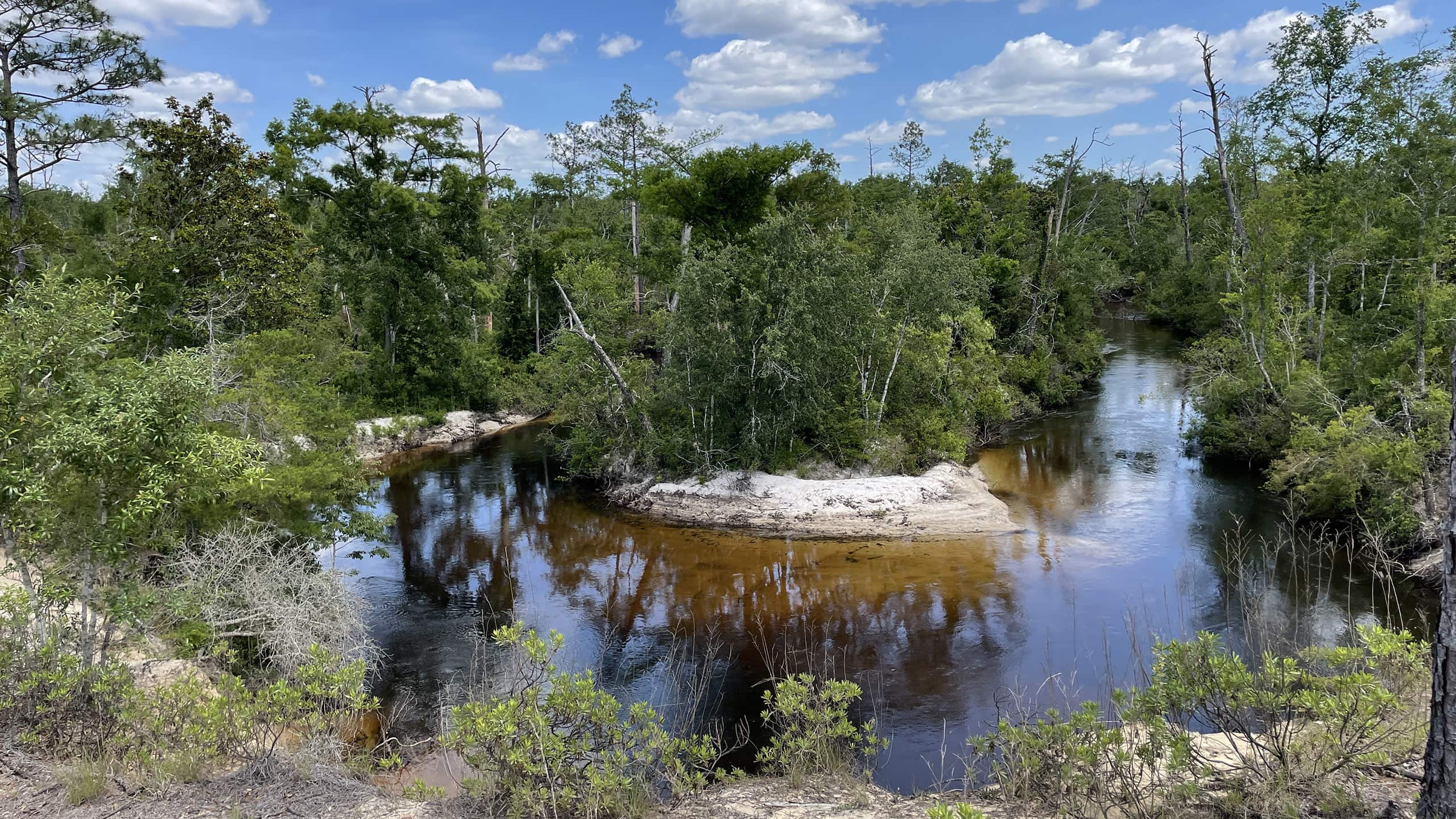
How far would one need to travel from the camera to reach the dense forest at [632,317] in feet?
28.2

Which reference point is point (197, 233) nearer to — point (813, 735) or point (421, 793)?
point (421, 793)

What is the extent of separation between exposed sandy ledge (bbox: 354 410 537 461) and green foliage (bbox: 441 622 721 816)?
70.1 ft

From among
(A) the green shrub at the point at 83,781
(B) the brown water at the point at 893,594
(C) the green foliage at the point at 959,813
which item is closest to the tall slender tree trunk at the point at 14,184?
(B) the brown water at the point at 893,594

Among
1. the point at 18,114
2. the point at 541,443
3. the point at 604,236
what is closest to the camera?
the point at 18,114

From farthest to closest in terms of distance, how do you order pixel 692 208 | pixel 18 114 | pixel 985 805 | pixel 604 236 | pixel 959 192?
pixel 604 236
pixel 959 192
pixel 692 208
pixel 18 114
pixel 985 805

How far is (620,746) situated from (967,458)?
20.9m

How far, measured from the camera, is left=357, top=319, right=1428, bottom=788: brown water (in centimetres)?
1244

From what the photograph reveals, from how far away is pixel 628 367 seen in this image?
82.9ft

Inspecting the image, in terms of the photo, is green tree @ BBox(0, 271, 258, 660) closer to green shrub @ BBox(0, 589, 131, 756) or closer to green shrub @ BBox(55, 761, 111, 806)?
green shrub @ BBox(0, 589, 131, 756)

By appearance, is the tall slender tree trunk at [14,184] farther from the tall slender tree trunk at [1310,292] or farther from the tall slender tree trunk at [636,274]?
the tall slender tree trunk at [1310,292]

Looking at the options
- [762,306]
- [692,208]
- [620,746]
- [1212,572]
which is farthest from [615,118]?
[620,746]

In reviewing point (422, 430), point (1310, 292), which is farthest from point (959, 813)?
point (422, 430)

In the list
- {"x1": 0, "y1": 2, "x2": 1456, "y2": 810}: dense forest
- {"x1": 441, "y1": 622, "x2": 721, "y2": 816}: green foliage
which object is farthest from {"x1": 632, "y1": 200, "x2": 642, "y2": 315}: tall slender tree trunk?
{"x1": 441, "y1": 622, "x2": 721, "y2": 816}: green foliage

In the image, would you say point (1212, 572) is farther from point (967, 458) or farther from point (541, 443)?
point (541, 443)
